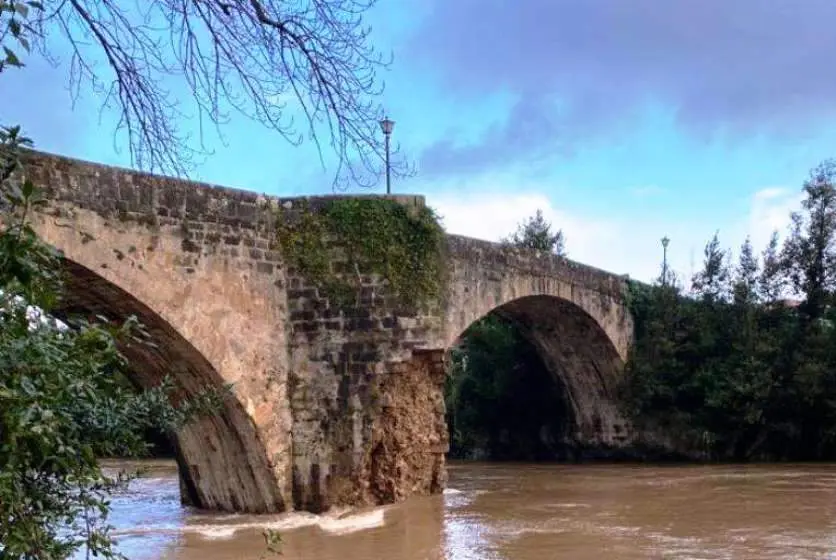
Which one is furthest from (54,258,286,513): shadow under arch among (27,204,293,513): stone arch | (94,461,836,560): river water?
(94,461,836,560): river water

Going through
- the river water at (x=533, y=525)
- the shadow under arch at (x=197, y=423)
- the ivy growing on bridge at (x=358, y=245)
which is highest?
the ivy growing on bridge at (x=358, y=245)

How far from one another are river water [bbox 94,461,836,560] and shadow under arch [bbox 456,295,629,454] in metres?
5.43

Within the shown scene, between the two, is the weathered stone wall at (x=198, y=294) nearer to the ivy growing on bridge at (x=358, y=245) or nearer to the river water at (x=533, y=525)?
the ivy growing on bridge at (x=358, y=245)

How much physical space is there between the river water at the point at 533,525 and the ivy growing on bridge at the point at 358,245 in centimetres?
259

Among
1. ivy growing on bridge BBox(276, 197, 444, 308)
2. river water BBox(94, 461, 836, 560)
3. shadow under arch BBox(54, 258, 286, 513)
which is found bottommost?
river water BBox(94, 461, 836, 560)

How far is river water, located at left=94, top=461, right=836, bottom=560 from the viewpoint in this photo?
887 centimetres

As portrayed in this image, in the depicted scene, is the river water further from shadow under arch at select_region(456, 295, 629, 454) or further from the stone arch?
shadow under arch at select_region(456, 295, 629, 454)

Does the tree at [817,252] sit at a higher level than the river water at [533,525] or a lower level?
higher

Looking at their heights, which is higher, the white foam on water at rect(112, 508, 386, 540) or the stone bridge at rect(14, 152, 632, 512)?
the stone bridge at rect(14, 152, 632, 512)

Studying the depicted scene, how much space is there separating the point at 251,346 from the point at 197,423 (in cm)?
104

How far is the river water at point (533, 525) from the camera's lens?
8867mm

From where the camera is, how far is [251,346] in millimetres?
10734

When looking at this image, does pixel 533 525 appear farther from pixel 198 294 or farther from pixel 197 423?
pixel 198 294

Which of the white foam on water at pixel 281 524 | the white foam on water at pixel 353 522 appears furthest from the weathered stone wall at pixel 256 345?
the white foam on water at pixel 353 522
